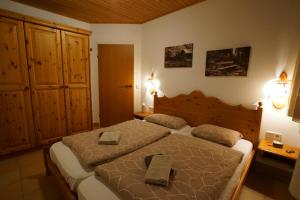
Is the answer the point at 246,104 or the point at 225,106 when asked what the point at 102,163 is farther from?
the point at 246,104

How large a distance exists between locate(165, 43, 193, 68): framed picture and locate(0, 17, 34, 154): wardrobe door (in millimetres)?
2451

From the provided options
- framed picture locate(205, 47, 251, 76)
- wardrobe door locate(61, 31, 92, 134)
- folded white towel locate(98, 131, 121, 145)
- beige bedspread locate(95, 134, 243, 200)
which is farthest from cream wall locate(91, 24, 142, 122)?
beige bedspread locate(95, 134, 243, 200)

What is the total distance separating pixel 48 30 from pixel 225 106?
3.17 meters

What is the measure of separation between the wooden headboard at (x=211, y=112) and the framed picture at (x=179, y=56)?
2.01ft

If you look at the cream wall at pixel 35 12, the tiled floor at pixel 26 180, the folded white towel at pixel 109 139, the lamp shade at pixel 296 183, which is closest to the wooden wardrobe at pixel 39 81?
the tiled floor at pixel 26 180

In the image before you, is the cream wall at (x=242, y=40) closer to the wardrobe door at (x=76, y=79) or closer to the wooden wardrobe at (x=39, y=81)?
the wardrobe door at (x=76, y=79)

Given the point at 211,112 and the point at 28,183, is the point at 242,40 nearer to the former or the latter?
the point at 211,112

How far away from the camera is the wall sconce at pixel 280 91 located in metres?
1.81

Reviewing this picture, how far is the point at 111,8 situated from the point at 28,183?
9.81 ft

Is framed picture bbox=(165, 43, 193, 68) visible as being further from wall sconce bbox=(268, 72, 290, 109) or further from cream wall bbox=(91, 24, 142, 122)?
wall sconce bbox=(268, 72, 290, 109)

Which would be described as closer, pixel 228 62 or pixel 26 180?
pixel 26 180

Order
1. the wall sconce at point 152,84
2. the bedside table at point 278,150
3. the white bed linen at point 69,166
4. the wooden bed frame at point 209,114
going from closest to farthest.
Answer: the white bed linen at point 69,166 → the bedside table at point 278,150 → the wooden bed frame at point 209,114 → the wall sconce at point 152,84

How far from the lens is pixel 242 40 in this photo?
6.93 ft

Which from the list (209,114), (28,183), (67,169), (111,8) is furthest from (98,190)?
(111,8)
